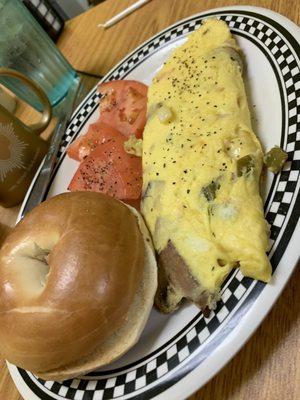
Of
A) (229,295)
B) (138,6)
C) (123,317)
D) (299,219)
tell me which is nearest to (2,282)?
(123,317)

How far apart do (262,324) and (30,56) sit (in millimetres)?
1391

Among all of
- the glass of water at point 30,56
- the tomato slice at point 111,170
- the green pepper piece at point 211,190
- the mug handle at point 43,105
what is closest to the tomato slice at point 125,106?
the tomato slice at point 111,170

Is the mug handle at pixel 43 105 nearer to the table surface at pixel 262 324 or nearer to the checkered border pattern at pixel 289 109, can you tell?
the table surface at pixel 262 324

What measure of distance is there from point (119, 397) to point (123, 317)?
7.0 inches

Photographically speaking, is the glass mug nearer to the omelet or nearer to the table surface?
the table surface

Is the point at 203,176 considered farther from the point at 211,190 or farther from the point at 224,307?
the point at 224,307

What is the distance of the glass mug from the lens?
58.3 inches

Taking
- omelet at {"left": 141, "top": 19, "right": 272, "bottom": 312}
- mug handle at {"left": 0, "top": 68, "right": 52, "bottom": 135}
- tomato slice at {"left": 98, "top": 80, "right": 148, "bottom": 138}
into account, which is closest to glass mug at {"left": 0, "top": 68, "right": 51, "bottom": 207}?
mug handle at {"left": 0, "top": 68, "right": 52, "bottom": 135}

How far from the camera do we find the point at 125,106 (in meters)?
1.40

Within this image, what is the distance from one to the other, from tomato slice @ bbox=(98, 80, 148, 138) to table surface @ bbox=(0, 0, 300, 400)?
33 cm

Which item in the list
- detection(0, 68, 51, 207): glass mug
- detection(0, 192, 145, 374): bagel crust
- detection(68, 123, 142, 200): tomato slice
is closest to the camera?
detection(0, 192, 145, 374): bagel crust

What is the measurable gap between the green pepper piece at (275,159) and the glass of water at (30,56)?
1110mm

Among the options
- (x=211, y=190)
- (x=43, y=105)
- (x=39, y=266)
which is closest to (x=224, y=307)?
(x=211, y=190)

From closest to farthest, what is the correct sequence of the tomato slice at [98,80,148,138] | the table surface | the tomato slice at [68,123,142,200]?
the table surface < the tomato slice at [68,123,142,200] < the tomato slice at [98,80,148,138]
